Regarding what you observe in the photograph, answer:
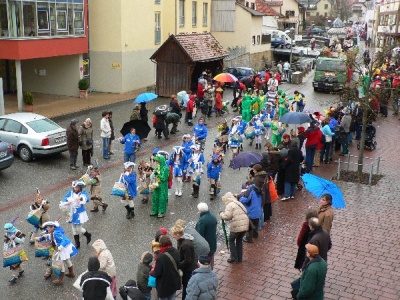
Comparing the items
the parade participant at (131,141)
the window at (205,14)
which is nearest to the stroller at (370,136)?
the parade participant at (131,141)

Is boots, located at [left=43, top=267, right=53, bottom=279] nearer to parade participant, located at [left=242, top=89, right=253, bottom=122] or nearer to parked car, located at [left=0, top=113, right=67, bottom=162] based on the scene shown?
parked car, located at [left=0, top=113, right=67, bottom=162]

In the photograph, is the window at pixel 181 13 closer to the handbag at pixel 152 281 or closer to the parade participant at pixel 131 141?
the parade participant at pixel 131 141

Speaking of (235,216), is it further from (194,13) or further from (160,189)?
(194,13)

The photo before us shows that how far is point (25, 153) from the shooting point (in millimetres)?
16781

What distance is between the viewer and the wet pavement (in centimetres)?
937

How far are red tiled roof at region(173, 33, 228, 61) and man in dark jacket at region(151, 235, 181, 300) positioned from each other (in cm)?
2231

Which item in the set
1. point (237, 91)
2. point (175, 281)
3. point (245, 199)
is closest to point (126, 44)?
point (237, 91)

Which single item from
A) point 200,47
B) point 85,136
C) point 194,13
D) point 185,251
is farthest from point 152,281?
point 194,13

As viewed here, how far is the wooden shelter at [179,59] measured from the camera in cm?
2915

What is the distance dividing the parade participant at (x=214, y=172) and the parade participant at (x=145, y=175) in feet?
5.47

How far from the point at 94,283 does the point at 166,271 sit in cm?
106

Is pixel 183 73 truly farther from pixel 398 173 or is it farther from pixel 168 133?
pixel 398 173

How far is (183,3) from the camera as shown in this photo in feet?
122

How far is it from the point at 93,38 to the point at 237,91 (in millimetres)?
9313
